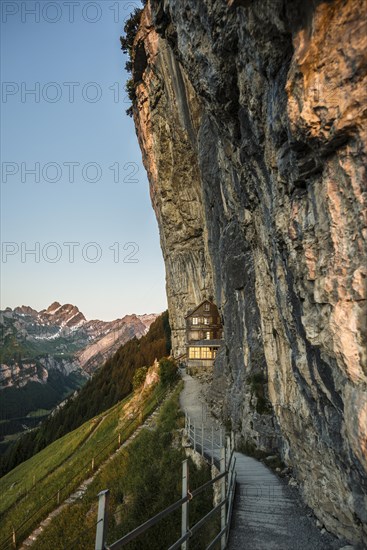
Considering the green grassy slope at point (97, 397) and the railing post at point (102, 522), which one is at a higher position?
the railing post at point (102, 522)

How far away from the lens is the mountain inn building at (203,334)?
41406 mm

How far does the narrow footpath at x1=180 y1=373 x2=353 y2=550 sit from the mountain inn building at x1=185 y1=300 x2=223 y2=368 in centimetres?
2711

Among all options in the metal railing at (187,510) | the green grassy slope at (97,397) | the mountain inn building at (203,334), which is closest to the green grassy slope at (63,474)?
the mountain inn building at (203,334)

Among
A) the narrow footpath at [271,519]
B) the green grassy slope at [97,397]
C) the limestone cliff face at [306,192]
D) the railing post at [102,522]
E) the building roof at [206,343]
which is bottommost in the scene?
the green grassy slope at [97,397]

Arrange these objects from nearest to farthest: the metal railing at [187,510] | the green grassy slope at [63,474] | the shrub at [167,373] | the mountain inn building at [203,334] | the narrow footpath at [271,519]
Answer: the metal railing at [187,510] < the narrow footpath at [271,519] < the green grassy slope at [63,474] < the shrub at [167,373] < the mountain inn building at [203,334]

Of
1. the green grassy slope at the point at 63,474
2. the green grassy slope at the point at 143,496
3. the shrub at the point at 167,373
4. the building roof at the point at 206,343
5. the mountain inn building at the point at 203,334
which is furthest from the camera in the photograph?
the mountain inn building at the point at 203,334

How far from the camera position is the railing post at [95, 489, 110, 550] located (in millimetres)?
4246

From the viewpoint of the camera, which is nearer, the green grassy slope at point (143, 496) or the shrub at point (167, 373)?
the green grassy slope at point (143, 496)

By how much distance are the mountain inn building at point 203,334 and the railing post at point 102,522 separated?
3696 centimetres

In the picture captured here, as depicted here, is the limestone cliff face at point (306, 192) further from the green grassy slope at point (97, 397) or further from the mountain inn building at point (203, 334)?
the green grassy slope at point (97, 397)

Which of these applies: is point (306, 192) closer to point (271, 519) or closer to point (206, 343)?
point (271, 519)

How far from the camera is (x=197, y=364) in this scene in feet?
137

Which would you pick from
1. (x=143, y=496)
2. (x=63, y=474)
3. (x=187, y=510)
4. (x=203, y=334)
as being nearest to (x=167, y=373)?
(x=203, y=334)

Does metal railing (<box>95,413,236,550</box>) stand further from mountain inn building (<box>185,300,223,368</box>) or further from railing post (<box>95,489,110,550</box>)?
mountain inn building (<box>185,300,223,368</box>)
